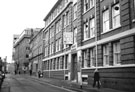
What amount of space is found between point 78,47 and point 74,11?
6.86 metres

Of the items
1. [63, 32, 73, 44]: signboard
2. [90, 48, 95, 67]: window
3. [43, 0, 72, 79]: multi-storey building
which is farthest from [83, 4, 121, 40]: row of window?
[43, 0, 72, 79]: multi-storey building

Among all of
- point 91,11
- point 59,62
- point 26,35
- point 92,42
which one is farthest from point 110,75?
point 26,35

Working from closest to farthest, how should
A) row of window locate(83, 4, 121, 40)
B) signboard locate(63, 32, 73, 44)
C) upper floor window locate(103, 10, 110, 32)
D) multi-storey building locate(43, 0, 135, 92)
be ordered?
multi-storey building locate(43, 0, 135, 92)
row of window locate(83, 4, 121, 40)
upper floor window locate(103, 10, 110, 32)
signboard locate(63, 32, 73, 44)

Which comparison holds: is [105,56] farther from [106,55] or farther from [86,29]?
[86,29]

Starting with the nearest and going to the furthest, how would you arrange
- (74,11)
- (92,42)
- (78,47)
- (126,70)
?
(126,70), (92,42), (78,47), (74,11)

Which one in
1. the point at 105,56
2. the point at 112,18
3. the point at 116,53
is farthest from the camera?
the point at 105,56

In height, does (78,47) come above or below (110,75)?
above

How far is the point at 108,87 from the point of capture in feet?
70.8

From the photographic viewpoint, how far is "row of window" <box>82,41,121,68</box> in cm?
2106

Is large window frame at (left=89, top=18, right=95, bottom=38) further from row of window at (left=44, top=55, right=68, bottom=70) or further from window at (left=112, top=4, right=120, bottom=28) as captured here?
row of window at (left=44, top=55, right=68, bottom=70)

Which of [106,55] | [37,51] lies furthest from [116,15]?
[37,51]

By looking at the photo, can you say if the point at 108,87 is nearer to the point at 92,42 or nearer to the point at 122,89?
the point at 122,89

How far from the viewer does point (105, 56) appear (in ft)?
76.3

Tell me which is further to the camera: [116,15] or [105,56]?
[105,56]
